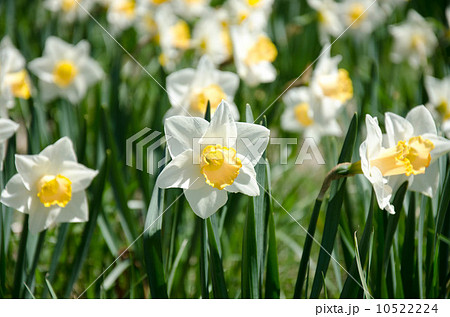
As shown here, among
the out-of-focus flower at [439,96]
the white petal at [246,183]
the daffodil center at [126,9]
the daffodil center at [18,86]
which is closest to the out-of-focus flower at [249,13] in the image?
the daffodil center at [126,9]

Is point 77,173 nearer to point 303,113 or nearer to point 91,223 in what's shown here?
point 91,223

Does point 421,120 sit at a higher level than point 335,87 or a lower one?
lower

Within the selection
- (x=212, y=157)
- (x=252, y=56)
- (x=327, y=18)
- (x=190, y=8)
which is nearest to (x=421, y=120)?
(x=212, y=157)

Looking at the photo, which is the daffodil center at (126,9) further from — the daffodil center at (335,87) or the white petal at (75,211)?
the white petal at (75,211)

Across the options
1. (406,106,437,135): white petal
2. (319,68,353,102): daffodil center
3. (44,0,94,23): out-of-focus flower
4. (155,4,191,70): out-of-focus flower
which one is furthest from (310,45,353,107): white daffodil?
(44,0,94,23): out-of-focus flower

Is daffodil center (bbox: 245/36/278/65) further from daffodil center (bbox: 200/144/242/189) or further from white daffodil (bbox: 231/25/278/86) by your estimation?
daffodil center (bbox: 200/144/242/189)

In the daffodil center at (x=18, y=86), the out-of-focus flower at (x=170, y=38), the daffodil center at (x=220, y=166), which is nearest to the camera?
the daffodil center at (x=220, y=166)
